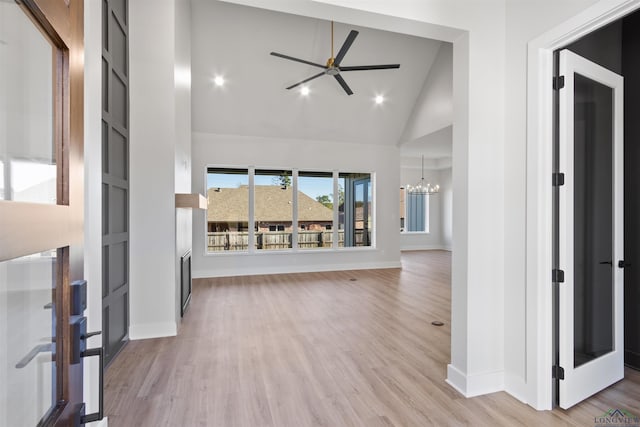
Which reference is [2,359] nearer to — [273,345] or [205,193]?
[273,345]

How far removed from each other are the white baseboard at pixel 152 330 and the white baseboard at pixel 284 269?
129 inches

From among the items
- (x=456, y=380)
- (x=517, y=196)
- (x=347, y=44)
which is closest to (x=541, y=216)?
(x=517, y=196)

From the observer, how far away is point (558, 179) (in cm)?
215

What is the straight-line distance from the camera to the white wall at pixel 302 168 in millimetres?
6766

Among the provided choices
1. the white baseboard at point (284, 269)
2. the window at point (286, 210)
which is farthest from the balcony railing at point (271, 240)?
the white baseboard at point (284, 269)

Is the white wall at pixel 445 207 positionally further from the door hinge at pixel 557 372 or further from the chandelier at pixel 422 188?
the door hinge at pixel 557 372

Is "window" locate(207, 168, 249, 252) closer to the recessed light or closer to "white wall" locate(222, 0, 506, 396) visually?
the recessed light

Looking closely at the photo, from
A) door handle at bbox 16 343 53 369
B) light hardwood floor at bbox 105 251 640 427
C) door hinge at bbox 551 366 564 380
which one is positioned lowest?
light hardwood floor at bbox 105 251 640 427

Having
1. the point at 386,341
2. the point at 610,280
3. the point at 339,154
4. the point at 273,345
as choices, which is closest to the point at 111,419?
the point at 273,345

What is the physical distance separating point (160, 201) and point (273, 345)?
1.94 meters

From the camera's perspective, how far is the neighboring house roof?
7.12 m

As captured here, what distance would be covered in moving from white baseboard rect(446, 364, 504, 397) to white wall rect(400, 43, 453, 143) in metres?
4.81

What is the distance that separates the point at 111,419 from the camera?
6.81ft

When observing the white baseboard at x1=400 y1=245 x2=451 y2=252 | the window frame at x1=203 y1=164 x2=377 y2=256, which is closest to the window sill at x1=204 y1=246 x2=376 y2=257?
the window frame at x1=203 y1=164 x2=377 y2=256
